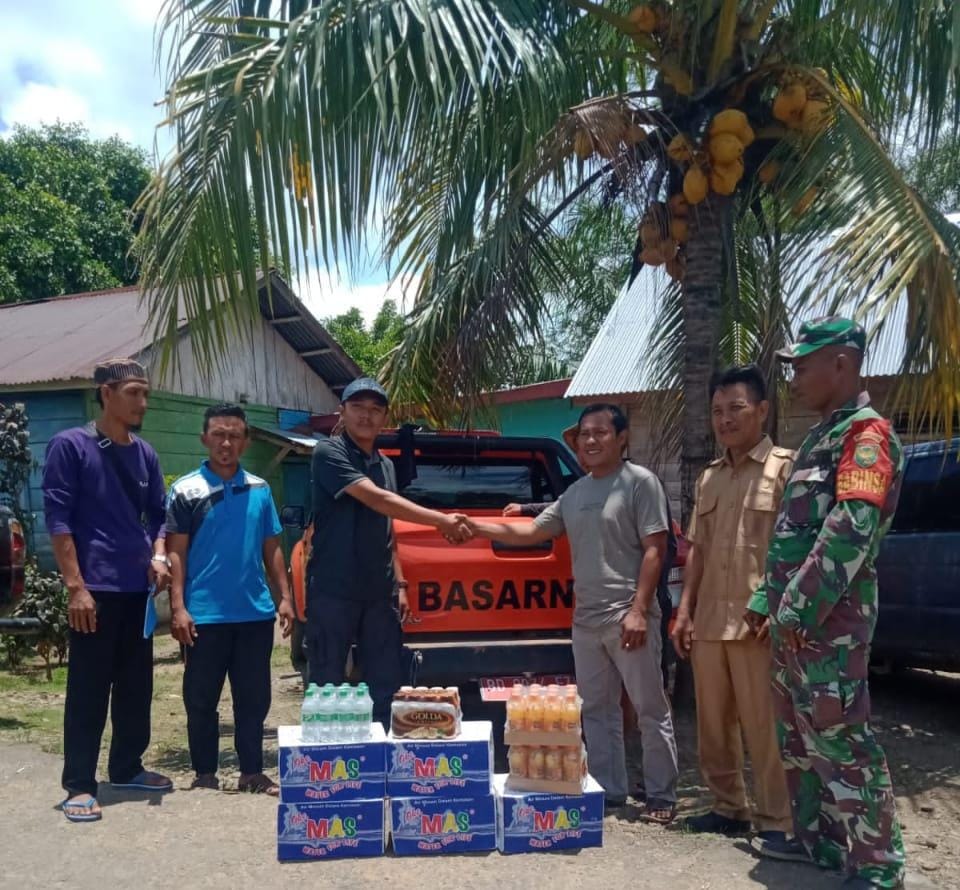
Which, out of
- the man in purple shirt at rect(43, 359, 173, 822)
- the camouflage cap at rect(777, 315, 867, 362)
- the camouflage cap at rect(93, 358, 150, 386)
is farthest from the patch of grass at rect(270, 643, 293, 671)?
the camouflage cap at rect(777, 315, 867, 362)

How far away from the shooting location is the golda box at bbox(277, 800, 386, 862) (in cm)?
392

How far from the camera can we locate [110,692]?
4.82 metres

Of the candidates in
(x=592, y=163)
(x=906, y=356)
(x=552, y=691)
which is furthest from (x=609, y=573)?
(x=592, y=163)

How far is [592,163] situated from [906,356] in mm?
2539

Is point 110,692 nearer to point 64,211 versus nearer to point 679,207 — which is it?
point 679,207

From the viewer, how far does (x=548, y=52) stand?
5215 mm

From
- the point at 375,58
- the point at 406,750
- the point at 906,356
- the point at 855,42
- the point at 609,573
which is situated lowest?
the point at 406,750

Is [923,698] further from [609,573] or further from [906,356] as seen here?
[609,573]

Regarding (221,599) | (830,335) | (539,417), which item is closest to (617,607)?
(830,335)

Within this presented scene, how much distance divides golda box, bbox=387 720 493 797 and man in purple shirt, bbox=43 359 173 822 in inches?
57.7

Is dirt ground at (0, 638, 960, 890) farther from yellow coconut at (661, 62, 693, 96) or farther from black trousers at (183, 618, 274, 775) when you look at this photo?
yellow coconut at (661, 62, 693, 96)

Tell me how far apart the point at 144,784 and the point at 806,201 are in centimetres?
436

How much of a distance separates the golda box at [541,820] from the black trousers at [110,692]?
1888 millimetres

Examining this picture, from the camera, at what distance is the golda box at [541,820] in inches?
156
